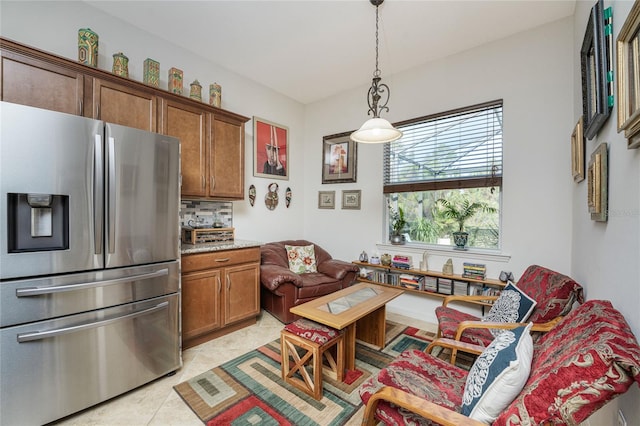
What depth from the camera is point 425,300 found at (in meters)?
3.36

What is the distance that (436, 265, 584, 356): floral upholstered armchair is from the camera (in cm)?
186

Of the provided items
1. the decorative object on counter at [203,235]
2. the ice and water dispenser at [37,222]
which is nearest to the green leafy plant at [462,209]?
the decorative object on counter at [203,235]

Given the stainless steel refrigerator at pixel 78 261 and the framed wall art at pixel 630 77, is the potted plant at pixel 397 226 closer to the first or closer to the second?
the framed wall art at pixel 630 77

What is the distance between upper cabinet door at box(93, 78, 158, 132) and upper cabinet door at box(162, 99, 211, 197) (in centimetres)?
12

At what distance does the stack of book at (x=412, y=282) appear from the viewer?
325 centimetres

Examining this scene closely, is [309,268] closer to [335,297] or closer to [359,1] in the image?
[335,297]

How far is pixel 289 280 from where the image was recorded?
3049 mm

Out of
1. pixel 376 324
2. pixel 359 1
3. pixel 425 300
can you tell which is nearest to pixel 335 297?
pixel 376 324

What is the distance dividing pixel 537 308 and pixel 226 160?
3.22 m

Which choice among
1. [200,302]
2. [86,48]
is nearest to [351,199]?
[200,302]

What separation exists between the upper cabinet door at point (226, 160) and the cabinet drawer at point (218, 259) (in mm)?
664

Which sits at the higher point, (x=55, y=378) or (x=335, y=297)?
(x=335, y=297)

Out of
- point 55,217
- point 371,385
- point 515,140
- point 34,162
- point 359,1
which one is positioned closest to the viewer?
point 371,385

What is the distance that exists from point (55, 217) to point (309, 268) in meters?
2.75
